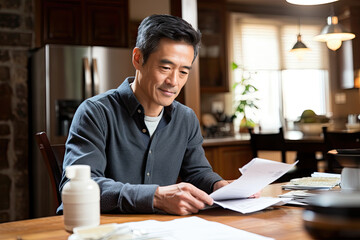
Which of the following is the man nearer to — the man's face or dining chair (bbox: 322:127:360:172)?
the man's face

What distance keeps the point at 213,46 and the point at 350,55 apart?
91.3 inches

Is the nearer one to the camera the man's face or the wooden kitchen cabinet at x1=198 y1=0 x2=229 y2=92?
the man's face

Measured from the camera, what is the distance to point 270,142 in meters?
3.59

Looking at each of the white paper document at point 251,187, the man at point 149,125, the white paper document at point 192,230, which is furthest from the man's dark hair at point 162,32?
the white paper document at point 192,230

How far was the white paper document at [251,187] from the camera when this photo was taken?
1.21 meters

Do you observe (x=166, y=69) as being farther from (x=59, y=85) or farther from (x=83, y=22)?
(x=83, y=22)

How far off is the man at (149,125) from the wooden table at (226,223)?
0.94 feet

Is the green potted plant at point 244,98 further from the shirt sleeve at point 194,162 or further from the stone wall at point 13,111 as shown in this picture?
the shirt sleeve at point 194,162

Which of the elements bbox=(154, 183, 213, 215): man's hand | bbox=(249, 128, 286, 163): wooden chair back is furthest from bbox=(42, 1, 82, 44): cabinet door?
bbox=(154, 183, 213, 215): man's hand

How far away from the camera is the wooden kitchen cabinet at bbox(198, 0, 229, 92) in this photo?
584 centimetres

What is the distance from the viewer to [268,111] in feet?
21.2

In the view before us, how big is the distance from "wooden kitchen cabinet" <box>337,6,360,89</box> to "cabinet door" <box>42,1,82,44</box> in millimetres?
4279

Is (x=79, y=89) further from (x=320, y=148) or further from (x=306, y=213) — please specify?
(x=306, y=213)

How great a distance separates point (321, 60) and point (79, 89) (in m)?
4.42
